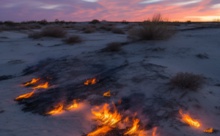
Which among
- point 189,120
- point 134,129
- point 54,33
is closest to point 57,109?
point 134,129

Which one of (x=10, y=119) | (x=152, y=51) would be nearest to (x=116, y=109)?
(x=10, y=119)

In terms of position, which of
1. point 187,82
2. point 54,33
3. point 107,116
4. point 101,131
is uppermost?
point 54,33

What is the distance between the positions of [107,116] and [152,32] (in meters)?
6.20

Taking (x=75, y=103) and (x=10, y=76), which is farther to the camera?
(x=10, y=76)

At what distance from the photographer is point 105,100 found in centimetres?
654

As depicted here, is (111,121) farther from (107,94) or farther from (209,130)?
(209,130)

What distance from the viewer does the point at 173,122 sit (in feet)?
18.3

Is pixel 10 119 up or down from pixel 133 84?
down

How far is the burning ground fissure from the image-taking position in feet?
18.5

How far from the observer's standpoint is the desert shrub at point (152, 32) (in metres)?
11.6

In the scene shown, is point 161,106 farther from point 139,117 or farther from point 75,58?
point 75,58

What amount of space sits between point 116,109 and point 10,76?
5.01m

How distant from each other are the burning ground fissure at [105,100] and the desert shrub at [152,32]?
3.02 m

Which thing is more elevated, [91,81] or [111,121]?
[91,81]
